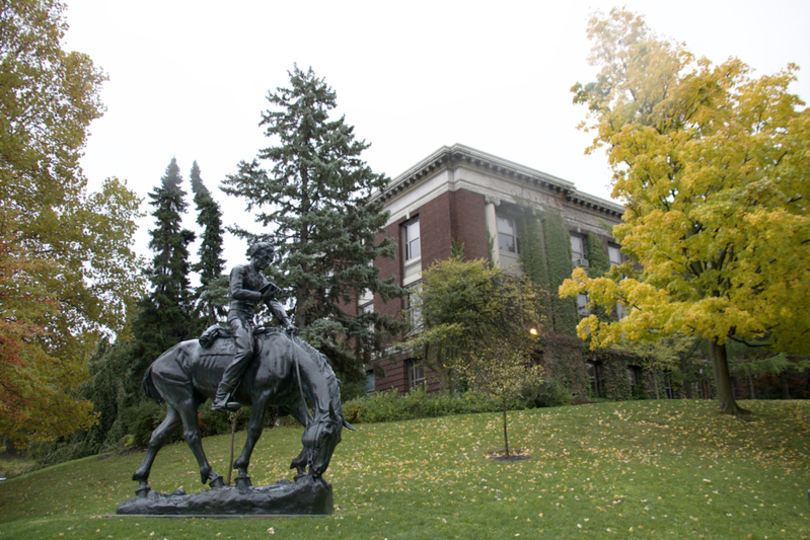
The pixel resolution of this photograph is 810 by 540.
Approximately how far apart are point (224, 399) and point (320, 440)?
1.58 metres

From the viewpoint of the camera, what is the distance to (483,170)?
32625 millimetres

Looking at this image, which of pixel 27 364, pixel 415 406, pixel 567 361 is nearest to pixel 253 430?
pixel 27 364

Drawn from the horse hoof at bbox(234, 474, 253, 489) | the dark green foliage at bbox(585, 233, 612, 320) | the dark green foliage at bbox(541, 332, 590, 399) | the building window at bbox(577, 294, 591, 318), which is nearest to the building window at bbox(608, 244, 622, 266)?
the dark green foliage at bbox(585, 233, 612, 320)

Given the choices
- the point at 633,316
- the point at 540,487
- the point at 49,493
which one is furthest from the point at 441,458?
the point at 49,493

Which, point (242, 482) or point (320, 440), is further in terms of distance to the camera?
point (242, 482)

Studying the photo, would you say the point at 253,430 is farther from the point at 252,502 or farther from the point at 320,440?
the point at 320,440

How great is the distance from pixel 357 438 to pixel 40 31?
1534 centimetres

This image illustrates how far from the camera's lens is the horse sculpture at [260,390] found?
7555 millimetres

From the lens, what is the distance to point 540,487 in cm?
1077

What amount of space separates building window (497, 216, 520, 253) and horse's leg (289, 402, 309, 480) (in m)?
25.5

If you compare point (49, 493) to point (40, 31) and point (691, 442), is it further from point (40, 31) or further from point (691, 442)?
point (691, 442)

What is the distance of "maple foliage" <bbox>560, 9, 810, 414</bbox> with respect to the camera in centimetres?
1265

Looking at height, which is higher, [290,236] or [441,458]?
[290,236]

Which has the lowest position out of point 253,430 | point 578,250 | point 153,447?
point 153,447
